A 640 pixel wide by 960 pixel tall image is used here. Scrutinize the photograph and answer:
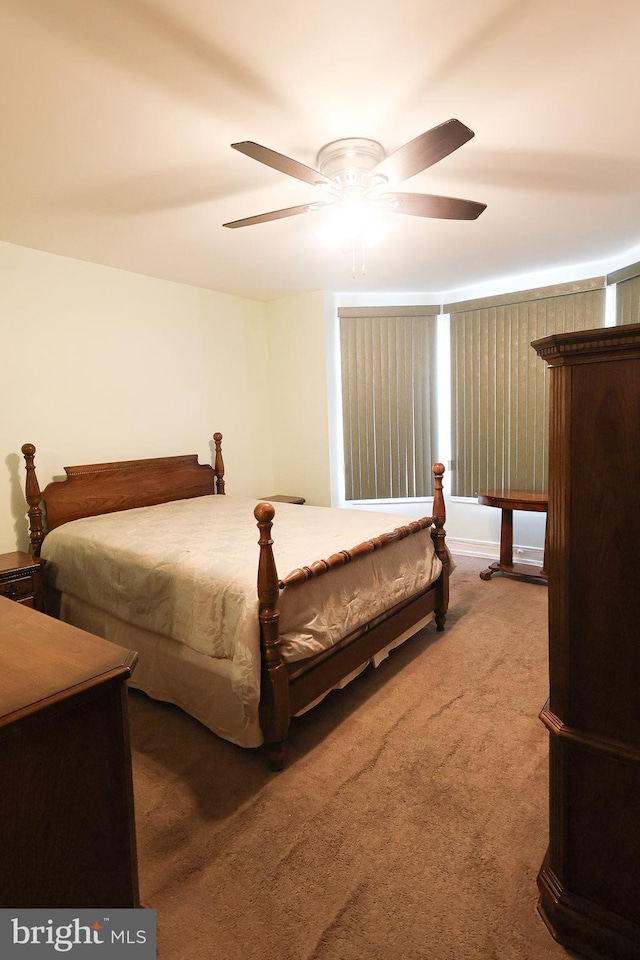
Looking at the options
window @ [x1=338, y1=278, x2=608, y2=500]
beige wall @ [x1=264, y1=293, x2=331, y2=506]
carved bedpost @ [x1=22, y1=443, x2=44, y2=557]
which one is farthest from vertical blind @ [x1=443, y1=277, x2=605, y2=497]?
carved bedpost @ [x1=22, y1=443, x2=44, y2=557]

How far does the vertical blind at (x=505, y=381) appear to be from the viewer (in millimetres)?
4109

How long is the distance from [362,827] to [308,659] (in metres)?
0.63

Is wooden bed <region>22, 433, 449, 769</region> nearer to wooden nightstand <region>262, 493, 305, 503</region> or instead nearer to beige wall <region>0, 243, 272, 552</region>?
beige wall <region>0, 243, 272, 552</region>

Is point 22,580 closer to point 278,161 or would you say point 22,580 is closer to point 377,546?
point 377,546

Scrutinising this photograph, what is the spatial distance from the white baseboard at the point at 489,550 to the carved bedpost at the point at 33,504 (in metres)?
3.71

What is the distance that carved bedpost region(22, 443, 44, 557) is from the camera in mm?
3053

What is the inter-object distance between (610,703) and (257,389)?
4.22 m

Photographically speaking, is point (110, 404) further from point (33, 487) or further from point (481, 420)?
point (481, 420)

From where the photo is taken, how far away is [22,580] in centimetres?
271

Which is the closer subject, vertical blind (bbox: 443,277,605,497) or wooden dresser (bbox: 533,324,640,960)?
wooden dresser (bbox: 533,324,640,960)

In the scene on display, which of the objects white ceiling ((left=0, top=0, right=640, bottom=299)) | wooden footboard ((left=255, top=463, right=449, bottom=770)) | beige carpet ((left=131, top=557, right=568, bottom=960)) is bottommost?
beige carpet ((left=131, top=557, right=568, bottom=960))

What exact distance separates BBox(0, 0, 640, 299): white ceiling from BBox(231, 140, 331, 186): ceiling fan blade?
0.80 ft

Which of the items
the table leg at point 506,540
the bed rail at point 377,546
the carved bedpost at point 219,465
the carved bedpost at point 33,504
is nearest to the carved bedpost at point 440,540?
the bed rail at point 377,546

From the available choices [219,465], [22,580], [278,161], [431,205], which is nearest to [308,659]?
[22,580]
